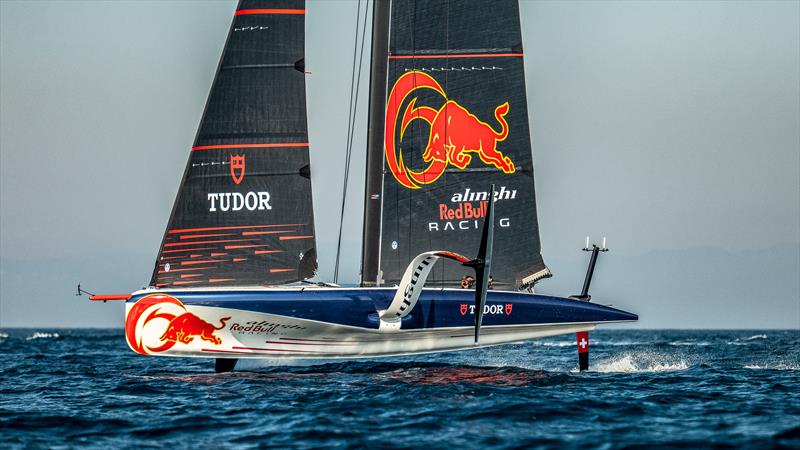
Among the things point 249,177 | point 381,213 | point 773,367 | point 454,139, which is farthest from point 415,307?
point 773,367

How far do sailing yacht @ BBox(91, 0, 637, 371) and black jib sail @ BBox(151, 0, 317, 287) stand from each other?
28mm

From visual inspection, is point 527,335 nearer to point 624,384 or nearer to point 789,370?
point 624,384

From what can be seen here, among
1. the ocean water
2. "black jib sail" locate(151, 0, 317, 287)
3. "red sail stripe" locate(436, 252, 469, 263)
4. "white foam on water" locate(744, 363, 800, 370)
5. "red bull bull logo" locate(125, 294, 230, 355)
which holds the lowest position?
"white foam on water" locate(744, 363, 800, 370)

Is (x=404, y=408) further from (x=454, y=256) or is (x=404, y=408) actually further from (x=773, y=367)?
(x=773, y=367)

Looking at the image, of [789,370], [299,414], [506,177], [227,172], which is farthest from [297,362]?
[789,370]

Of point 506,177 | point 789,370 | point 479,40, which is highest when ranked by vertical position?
point 479,40

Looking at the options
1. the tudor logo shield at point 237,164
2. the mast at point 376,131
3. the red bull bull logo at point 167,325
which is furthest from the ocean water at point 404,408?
the tudor logo shield at point 237,164

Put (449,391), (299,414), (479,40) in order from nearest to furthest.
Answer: (299,414) → (449,391) → (479,40)

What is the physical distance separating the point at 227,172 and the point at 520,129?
6354mm

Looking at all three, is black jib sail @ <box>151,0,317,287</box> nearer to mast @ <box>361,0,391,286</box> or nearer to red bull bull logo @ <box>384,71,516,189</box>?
mast @ <box>361,0,391,286</box>

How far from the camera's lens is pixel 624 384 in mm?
19984

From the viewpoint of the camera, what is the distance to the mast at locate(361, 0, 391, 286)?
23000 mm

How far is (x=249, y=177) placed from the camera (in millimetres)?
21797

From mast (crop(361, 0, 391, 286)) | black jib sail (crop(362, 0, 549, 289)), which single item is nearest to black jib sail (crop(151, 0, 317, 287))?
mast (crop(361, 0, 391, 286))
